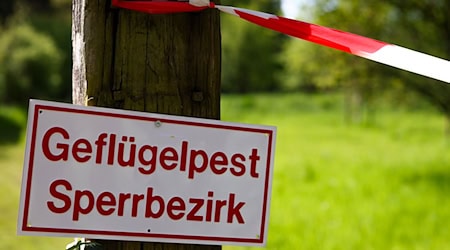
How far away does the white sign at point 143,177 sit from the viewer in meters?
1.87

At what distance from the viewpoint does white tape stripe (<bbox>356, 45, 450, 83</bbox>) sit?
189 cm

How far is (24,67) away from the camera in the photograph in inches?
973

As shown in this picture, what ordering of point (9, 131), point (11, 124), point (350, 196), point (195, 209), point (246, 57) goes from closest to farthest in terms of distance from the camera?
point (195, 209)
point (350, 196)
point (9, 131)
point (11, 124)
point (246, 57)

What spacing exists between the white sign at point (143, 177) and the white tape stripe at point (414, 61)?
14.4 inches

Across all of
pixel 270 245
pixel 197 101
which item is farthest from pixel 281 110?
pixel 197 101

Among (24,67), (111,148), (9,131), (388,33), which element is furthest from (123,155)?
(24,67)

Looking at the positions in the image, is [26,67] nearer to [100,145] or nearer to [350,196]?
[350,196]

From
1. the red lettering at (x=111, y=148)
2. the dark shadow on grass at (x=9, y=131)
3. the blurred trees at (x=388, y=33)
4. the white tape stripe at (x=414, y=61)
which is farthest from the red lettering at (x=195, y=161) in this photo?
the dark shadow on grass at (x=9, y=131)

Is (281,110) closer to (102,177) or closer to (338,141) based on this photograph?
(338,141)

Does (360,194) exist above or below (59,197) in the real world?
above

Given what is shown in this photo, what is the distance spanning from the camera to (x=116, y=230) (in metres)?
1.93

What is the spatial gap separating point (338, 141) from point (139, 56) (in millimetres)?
17942

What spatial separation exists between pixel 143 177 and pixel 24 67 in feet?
78.0

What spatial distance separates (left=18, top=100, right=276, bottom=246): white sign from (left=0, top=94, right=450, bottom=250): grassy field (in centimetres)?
501
